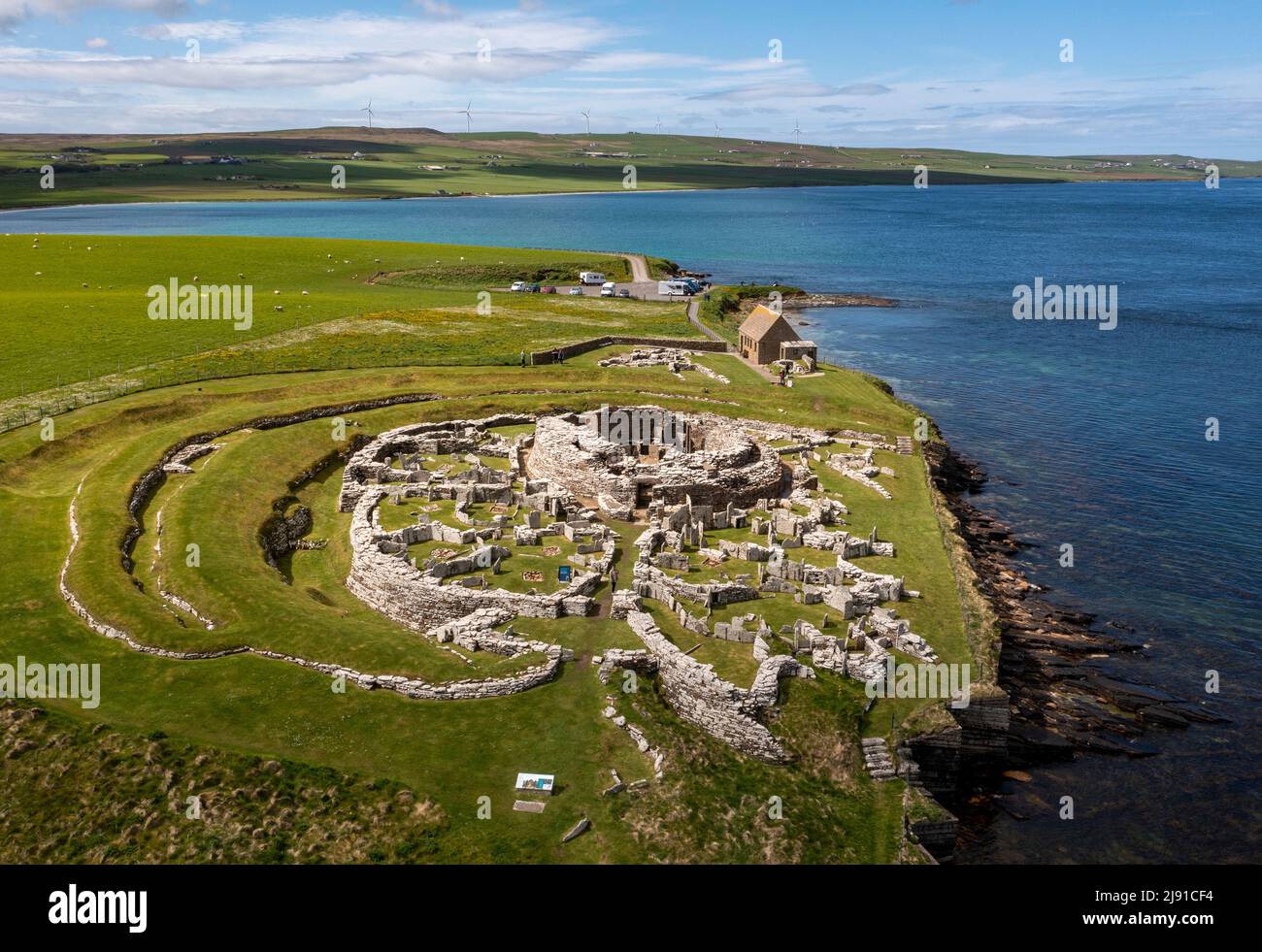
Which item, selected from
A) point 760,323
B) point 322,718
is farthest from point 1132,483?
point 322,718

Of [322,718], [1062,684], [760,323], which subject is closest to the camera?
[322,718]

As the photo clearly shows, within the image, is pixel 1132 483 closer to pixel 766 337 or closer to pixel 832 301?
pixel 766 337

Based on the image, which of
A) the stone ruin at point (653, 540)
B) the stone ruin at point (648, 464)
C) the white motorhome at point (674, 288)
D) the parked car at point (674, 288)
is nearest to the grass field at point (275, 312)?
the parked car at point (674, 288)

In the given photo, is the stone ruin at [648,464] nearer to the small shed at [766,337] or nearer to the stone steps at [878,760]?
the stone steps at [878,760]

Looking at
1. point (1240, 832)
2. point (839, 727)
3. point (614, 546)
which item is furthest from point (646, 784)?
point (1240, 832)

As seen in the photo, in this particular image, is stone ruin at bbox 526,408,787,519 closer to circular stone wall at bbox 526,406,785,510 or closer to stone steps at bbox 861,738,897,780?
circular stone wall at bbox 526,406,785,510

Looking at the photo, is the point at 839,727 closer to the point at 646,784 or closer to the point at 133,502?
the point at 646,784
